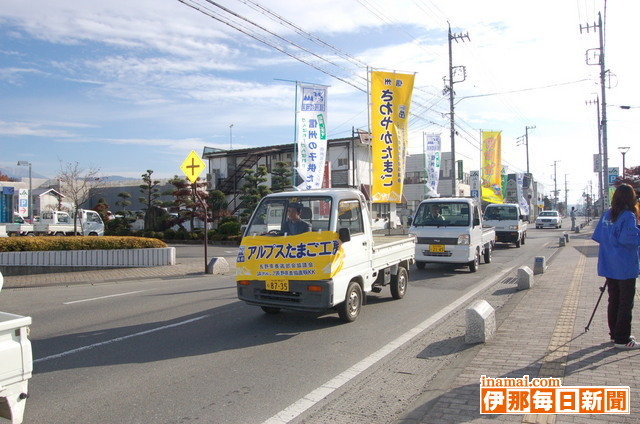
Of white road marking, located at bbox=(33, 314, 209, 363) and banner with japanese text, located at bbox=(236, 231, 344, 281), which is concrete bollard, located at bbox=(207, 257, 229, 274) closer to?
white road marking, located at bbox=(33, 314, 209, 363)

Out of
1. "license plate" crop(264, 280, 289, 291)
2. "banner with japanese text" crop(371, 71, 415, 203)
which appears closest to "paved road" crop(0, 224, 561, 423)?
"license plate" crop(264, 280, 289, 291)

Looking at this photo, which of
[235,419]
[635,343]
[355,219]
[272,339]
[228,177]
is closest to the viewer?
[235,419]

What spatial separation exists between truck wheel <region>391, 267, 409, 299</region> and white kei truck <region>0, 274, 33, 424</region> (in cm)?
737

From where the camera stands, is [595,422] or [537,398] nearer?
[595,422]

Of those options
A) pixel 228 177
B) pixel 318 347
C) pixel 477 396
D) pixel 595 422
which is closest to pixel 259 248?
pixel 318 347

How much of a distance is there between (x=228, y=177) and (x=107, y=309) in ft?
97.4

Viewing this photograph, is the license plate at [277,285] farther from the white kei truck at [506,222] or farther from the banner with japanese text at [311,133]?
the white kei truck at [506,222]

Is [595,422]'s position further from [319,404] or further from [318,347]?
[318,347]

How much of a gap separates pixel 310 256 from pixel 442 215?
8638 millimetres

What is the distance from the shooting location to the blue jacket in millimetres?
5477

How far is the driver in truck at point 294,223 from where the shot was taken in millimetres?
7465

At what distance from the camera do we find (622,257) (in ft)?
18.3

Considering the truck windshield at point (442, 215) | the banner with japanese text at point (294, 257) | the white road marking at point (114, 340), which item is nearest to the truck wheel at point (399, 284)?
the banner with japanese text at point (294, 257)

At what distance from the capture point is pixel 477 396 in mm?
4473
